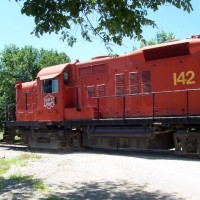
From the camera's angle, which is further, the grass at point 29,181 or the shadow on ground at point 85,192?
the grass at point 29,181

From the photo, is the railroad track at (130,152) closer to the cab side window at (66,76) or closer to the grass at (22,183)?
the cab side window at (66,76)

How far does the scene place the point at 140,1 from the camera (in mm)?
6078

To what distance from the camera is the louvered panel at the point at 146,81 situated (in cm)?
1422

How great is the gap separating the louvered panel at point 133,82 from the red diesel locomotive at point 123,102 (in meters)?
0.04

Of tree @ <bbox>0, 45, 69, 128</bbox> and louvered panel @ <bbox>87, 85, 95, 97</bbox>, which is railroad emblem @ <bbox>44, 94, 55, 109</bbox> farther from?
tree @ <bbox>0, 45, 69, 128</bbox>

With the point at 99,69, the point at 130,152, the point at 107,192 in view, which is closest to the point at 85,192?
the point at 107,192

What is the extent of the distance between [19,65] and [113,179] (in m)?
27.0

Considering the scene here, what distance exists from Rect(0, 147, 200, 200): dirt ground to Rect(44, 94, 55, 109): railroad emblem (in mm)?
4796

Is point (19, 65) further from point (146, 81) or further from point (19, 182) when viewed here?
point (19, 182)

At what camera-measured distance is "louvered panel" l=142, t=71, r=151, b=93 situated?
14.2 meters

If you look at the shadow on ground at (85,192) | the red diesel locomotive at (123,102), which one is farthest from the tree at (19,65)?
the shadow on ground at (85,192)

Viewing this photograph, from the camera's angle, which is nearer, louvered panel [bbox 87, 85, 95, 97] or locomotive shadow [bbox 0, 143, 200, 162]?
locomotive shadow [bbox 0, 143, 200, 162]

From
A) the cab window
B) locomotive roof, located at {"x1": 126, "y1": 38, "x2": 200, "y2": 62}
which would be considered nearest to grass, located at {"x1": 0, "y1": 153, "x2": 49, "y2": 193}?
the cab window

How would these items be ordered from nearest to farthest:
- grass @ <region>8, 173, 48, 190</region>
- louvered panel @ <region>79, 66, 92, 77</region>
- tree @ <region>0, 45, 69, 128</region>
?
grass @ <region>8, 173, 48, 190</region>, louvered panel @ <region>79, 66, 92, 77</region>, tree @ <region>0, 45, 69, 128</region>
